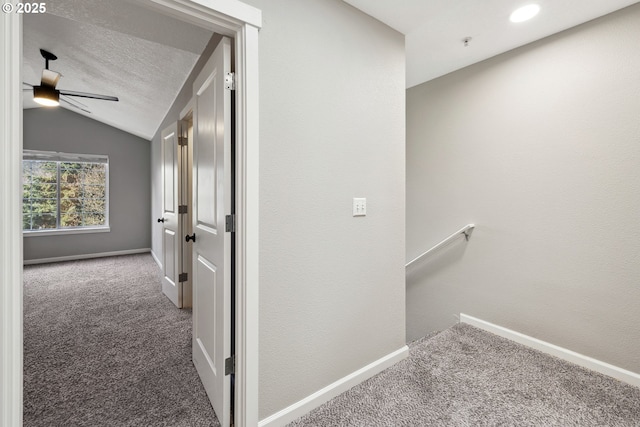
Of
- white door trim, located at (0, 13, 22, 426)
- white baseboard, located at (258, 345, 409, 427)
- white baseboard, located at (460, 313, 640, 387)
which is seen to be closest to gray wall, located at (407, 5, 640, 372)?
white baseboard, located at (460, 313, 640, 387)

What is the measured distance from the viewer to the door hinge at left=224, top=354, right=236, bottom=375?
1.47m

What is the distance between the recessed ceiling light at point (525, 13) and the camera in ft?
5.82

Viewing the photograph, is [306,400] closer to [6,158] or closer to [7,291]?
[7,291]

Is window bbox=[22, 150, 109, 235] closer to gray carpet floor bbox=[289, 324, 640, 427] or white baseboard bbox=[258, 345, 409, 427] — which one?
white baseboard bbox=[258, 345, 409, 427]

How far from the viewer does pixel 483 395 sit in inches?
66.1

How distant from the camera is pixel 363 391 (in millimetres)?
1737

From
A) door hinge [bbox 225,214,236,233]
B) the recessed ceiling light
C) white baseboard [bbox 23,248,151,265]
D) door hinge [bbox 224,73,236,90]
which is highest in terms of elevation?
the recessed ceiling light

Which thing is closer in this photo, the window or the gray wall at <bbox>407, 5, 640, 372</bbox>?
the gray wall at <bbox>407, 5, 640, 372</bbox>

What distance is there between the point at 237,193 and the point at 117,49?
2.40 metres

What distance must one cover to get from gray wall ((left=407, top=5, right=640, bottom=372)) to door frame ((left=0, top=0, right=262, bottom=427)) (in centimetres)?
208

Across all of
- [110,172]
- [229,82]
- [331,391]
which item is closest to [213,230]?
[229,82]

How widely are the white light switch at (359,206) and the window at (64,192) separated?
613cm

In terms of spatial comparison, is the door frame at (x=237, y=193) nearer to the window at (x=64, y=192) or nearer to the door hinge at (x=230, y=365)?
the door hinge at (x=230, y=365)

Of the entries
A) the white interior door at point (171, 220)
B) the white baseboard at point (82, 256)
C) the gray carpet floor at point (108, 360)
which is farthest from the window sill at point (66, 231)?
the white interior door at point (171, 220)
